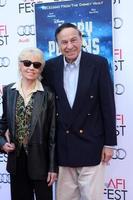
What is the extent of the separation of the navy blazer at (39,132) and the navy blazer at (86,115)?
0.06 metres

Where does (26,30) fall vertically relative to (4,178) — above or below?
above

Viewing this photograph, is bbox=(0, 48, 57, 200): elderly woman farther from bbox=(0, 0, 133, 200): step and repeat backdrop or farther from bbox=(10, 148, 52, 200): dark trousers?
bbox=(0, 0, 133, 200): step and repeat backdrop

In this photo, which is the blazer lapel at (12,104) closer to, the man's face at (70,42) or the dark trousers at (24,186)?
the dark trousers at (24,186)

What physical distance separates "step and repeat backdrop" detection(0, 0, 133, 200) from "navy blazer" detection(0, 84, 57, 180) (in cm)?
63

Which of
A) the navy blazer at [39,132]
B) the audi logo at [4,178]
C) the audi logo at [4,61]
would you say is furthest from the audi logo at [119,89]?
the audi logo at [4,178]

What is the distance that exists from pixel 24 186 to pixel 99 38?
1.07 m

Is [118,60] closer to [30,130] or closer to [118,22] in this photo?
[118,22]

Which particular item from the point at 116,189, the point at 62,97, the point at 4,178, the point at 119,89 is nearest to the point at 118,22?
the point at 119,89

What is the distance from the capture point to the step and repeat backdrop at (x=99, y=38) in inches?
93.7

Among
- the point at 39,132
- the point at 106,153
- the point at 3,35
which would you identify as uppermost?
the point at 3,35

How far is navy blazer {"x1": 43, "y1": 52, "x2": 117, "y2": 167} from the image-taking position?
6.48ft

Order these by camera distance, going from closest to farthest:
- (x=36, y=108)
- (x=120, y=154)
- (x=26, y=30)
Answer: (x=36, y=108)
(x=120, y=154)
(x=26, y=30)

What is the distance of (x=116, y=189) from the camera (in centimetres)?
259

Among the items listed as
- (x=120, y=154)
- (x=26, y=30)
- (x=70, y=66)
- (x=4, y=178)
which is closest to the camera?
(x=70, y=66)
